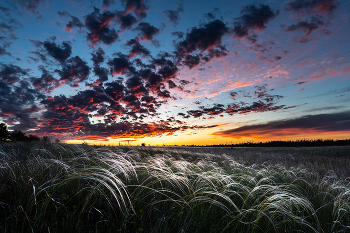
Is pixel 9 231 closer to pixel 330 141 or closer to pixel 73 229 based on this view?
pixel 73 229

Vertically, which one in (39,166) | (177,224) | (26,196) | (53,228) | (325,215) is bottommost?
(325,215)

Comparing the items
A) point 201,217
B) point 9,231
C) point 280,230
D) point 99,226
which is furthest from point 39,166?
point 280,230

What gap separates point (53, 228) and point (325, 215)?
15.6 ft

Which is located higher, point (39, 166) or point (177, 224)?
point (39, 166)

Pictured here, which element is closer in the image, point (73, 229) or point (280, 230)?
point (73, 229)

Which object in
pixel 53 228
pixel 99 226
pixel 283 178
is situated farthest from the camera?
pixel 283 178

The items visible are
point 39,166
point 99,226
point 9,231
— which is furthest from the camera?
point 39,166

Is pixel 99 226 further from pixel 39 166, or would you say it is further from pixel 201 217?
pixel 39 166

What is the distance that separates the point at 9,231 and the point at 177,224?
2.07m

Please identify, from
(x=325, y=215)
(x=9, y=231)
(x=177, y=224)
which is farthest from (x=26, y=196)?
(x=325, y=215)

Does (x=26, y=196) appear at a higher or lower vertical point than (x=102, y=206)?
higher

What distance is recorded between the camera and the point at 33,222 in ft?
6.93

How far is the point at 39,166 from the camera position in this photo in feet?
12.4

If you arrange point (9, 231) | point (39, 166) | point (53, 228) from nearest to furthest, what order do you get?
point (9, 231)
point (53, 228)
point (39, 166)
